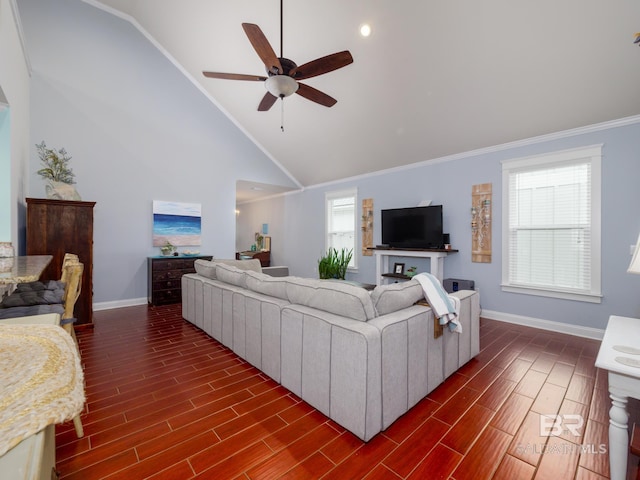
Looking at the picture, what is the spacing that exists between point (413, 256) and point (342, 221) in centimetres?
219

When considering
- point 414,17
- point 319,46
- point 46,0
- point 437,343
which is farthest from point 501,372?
point 46,0

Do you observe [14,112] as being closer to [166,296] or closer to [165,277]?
[165,277]

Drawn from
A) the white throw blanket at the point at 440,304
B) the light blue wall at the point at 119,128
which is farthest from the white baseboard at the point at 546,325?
the light blue wall at the point at 119,128

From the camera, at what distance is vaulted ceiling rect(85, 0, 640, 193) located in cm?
287

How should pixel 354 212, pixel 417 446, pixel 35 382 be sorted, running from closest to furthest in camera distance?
1. pixel 35 382
2. pixel 417 446
3. pixel 354 212

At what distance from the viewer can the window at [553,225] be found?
11.6 ft

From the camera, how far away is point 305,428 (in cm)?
183

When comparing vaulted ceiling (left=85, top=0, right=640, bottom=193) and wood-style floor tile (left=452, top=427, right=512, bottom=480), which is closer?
wood-style floor tile (left=452, top=427, right=512, bottom=480)

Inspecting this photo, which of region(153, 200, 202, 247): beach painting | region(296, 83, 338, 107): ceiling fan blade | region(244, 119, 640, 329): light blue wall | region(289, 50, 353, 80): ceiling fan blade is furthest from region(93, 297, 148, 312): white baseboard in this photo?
region(289, 50, 353, 80): ceiling fan blade

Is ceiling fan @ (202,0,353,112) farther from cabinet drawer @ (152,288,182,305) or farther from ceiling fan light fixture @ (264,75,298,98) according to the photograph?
cabinet drawer @ (152,288,182,305)

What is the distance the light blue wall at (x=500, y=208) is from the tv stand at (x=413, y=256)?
0.86 feet

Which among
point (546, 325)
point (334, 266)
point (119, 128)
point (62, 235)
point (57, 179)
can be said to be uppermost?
point (119, 128)

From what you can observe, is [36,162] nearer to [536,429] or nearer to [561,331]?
[536,429]

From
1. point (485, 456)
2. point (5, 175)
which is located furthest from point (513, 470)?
point (5, 175)
